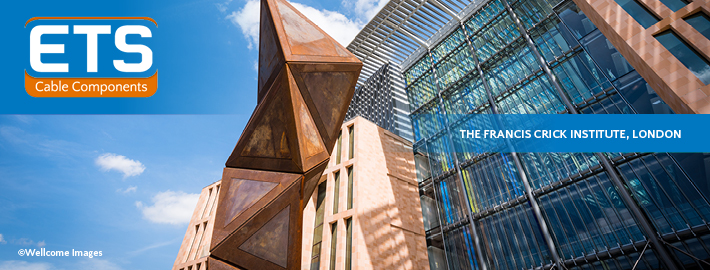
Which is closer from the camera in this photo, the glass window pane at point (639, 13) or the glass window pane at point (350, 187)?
the glass window pane at point (639, 13)

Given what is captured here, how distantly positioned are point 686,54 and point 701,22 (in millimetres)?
814

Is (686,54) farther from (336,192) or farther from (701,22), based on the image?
(336,192)

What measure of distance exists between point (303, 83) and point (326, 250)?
12321 mm

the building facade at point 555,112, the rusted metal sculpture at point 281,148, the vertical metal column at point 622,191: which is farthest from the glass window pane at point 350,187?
the rusted metal sculpture at point 281,148

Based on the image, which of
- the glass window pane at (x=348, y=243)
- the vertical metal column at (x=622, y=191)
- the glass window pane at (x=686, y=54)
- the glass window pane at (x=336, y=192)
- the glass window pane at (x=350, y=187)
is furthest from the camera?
the glass window pane at (x=336, y=192)

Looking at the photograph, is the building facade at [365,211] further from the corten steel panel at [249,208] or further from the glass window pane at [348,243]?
the corten steel panel at [249,208]

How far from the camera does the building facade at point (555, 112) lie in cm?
990

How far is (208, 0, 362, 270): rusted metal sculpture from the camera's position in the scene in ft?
17.2

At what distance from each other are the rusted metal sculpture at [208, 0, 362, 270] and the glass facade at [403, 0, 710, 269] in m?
9.29

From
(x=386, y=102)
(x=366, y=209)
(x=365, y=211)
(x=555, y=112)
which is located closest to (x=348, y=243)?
(x=365, y=211)

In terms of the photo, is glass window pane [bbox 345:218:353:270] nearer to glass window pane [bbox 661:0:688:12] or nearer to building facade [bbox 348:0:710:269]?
building facade [bbox 348:0:710:269]

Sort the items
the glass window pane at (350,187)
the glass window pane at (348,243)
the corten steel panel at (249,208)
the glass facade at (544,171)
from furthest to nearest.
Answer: the glass window pane at (350,187), the glass window pane at (348,243), the glass facade at (544,171), the corten steel panel at (249,208)

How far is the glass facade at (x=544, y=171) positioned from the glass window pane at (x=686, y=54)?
758mm

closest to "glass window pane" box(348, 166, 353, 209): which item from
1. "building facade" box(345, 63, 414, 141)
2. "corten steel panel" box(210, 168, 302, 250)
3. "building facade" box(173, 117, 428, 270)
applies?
"building facade" box(173, 117, 428, 270)
